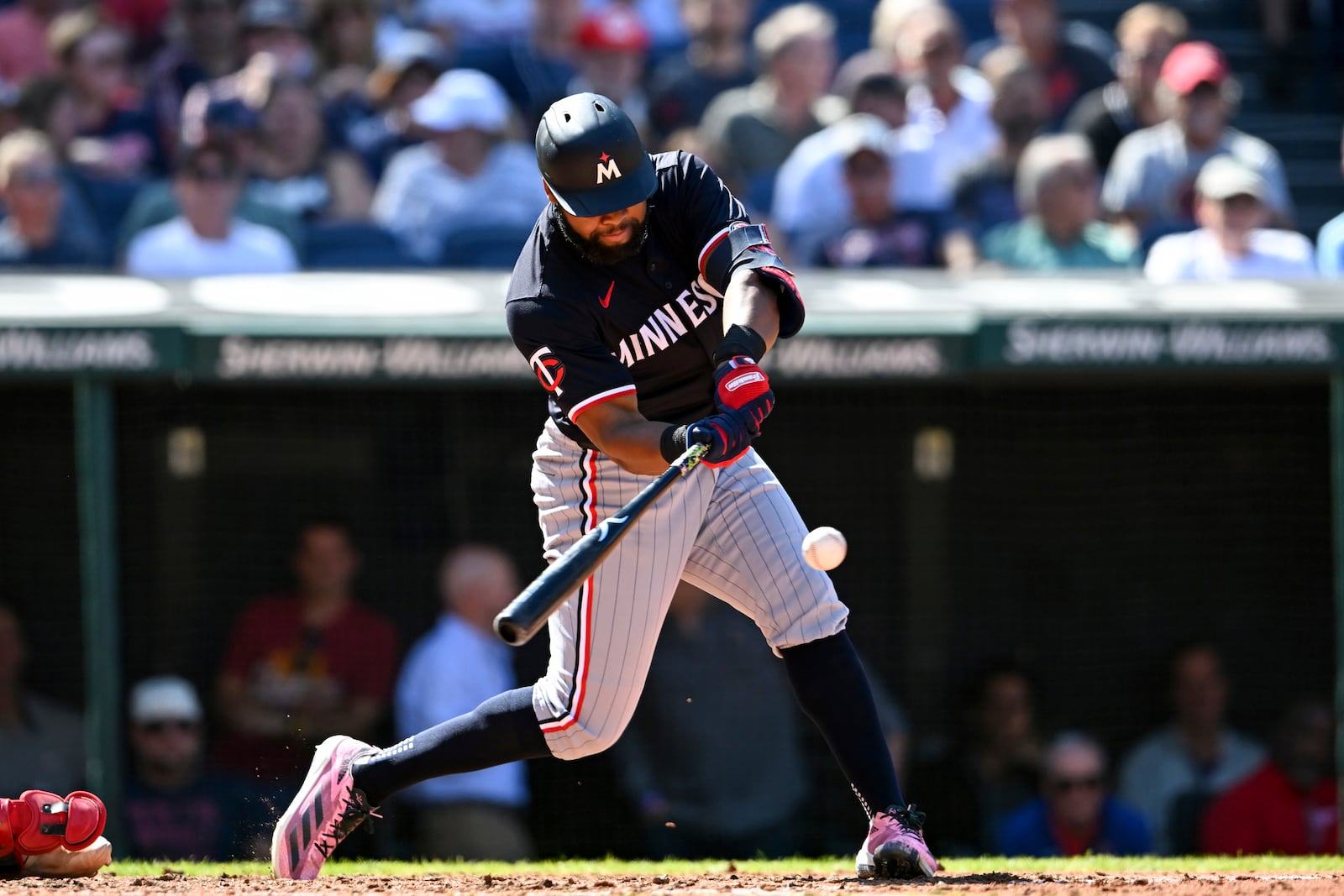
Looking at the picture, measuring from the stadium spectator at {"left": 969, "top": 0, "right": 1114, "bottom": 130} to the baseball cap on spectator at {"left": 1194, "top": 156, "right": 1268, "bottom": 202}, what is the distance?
165cm

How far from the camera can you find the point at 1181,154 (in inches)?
304

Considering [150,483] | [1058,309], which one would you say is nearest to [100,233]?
[150,483]

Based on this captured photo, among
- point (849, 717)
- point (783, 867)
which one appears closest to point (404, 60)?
point (783, 867)

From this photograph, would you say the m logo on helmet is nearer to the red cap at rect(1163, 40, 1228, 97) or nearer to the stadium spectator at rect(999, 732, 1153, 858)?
the stadium spectator at rect(999, 732, 1153, 858)

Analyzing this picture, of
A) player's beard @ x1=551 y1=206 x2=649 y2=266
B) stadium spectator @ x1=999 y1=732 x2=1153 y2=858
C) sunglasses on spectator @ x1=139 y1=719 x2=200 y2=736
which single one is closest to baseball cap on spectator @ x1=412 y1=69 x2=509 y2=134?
sunglasses on spectator @ x1=139 y1=719 x2=200 y2=736

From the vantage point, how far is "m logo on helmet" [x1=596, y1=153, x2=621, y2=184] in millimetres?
3617

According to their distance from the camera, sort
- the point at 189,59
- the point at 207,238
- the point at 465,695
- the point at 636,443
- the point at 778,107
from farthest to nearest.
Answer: the point at 189,59
the point at 778,107
the point at 207,238
the point at 465,695
the point at 636,443

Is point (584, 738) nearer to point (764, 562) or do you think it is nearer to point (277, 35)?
point (764, 562)

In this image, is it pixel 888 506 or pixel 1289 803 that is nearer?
pixel 1289 803

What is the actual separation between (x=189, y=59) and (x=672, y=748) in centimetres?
417

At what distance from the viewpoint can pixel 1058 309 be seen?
600 cm

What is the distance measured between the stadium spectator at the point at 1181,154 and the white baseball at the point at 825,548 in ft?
14.4

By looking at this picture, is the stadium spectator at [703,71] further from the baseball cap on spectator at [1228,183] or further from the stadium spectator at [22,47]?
the stadium spectator at [22,47]

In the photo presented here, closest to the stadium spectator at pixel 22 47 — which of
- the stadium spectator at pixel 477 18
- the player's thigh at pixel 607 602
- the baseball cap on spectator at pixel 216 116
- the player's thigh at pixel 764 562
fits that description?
the baseball cap on spectator at pixel 216 116
